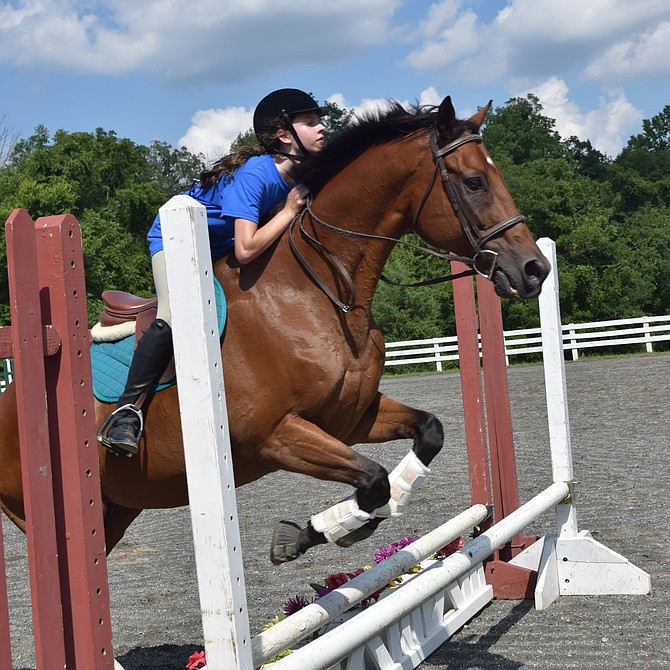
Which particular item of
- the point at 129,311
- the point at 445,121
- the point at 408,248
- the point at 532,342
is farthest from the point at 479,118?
the point at 408,248

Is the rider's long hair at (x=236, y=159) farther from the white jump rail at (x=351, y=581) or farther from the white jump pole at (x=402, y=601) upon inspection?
the white jump pole at (x=402, y=601)

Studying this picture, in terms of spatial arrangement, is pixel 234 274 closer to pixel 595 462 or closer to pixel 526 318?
pixel 595 462

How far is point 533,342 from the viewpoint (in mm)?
26031

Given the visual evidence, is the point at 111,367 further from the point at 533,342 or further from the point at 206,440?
the point at 533,342

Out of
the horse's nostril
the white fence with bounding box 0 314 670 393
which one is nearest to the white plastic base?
the horse's nostril

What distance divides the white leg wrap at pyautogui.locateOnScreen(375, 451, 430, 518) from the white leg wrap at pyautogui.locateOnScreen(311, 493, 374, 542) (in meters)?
0.18

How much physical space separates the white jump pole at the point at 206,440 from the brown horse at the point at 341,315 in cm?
103

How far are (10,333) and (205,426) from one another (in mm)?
518

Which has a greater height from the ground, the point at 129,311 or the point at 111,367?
the point at 129,311

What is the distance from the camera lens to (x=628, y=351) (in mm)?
28328

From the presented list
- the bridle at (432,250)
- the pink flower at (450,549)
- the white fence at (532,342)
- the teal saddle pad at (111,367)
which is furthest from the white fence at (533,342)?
the teal saddle pad at (111,367)

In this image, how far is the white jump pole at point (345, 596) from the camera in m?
2.86

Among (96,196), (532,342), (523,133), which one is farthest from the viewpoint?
(523,133)

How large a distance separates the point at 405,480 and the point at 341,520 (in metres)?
0.36
